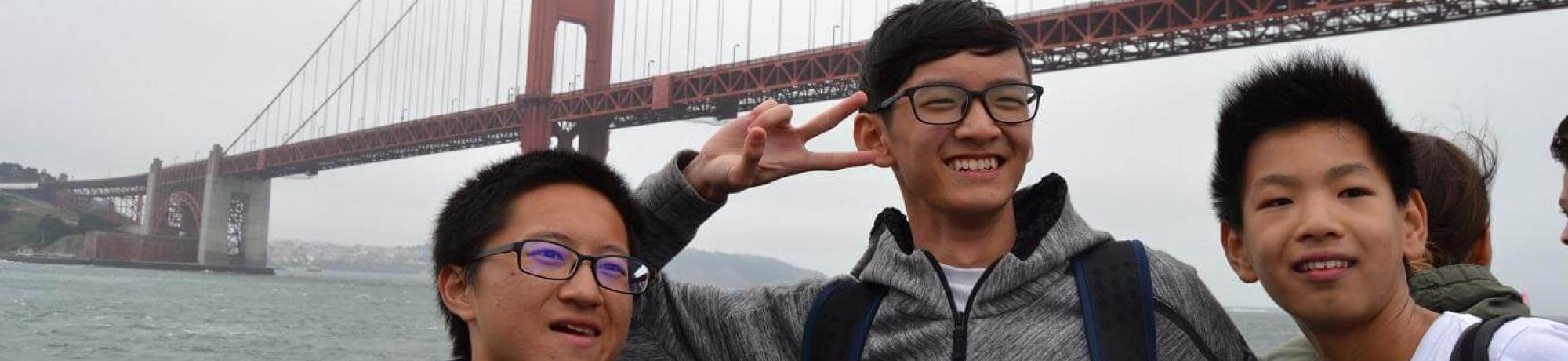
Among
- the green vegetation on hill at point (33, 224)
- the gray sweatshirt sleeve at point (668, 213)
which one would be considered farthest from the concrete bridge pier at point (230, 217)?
the gray sweatshirt sleeve at point (668, 213)

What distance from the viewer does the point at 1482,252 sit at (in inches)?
60.2

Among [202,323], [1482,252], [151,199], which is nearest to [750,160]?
[1482,252]

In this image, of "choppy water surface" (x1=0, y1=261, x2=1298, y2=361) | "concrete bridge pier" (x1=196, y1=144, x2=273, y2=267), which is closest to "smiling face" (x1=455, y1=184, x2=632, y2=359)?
"choppy water surface" (x1=0, y1=261, x2=1298, y2=361)

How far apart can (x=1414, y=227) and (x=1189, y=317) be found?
236mm

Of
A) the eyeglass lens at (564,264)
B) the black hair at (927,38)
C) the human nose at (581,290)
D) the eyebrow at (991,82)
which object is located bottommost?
the human nose at (581,290)

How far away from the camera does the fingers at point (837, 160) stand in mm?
1459

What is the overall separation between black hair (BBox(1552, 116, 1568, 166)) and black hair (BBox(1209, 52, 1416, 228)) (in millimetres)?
437

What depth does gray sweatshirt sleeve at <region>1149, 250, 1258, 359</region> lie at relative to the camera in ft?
4.18

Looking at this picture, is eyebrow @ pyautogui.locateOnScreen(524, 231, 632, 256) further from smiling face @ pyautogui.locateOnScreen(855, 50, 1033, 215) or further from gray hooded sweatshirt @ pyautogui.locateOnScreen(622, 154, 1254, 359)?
smiling face @ pyautogui.locateOnScreen(855, 50, 1033, 215)

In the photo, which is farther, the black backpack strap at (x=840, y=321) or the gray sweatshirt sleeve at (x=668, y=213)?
the gray sweatshirt sleeve at (x=668, y=213)

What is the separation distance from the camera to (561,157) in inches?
55.8

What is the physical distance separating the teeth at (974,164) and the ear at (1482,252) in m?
0.65

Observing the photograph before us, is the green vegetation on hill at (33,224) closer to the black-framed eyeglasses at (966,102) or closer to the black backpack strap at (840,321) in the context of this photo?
the black backpack strap at (840,321)

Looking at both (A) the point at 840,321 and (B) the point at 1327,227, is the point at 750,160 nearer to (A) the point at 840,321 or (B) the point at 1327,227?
(A) the point at 840,321
